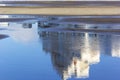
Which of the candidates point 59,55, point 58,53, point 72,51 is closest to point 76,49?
point 72,51

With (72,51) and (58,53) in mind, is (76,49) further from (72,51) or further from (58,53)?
(58,53)

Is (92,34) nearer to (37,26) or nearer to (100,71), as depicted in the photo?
(37,26)

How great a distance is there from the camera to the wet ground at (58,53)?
1494 cm

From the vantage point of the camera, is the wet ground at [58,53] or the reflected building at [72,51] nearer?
the reflected building at [72,51]

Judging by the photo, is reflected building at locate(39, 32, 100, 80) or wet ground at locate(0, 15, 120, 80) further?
wet ground at locate(0, 15, 120, 80)

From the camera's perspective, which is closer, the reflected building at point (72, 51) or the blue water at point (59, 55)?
the reflected building at point (72, 51)

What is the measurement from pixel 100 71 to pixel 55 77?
1805mm

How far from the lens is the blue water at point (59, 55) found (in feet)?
48.8

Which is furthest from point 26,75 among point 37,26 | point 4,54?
point 37,26

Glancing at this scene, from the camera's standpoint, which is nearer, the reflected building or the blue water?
the reflected building

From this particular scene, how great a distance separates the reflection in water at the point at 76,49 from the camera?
585 inches

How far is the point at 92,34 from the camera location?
82.6 feet

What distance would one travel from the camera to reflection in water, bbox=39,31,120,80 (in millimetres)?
14861

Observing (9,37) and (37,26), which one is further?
(37,26)
